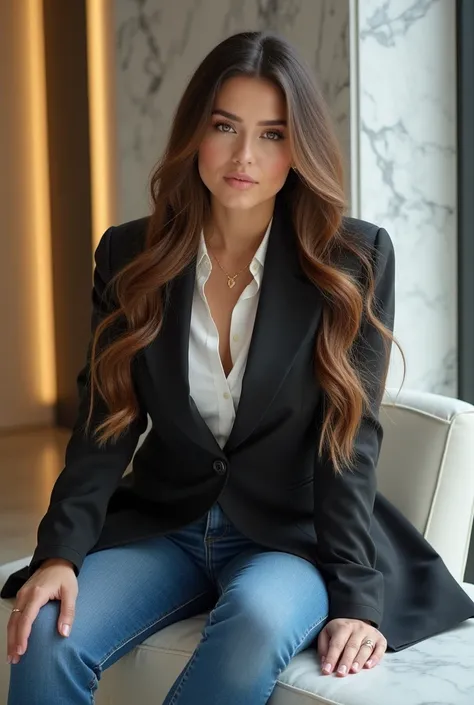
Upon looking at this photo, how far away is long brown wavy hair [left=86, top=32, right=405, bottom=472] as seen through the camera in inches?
70.6

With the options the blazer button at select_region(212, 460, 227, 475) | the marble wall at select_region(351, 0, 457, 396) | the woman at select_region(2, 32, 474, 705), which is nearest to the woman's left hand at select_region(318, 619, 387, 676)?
the woman at select_region(2, 32, 474, 705)

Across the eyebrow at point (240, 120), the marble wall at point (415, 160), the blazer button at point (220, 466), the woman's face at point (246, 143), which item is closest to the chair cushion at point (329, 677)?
the blazer button at point (220, 466)

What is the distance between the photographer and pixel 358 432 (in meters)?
1.83

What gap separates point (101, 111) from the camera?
4824 mm

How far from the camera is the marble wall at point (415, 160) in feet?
9.63

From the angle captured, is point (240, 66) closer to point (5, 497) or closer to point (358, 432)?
point (358, 432)

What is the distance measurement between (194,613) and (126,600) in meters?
0.18

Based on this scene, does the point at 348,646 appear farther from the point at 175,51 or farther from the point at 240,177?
the point at 175,51

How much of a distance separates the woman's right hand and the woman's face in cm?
70

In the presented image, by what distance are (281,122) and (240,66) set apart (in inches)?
4.7

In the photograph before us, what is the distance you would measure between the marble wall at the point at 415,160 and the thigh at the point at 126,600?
139 centimetres

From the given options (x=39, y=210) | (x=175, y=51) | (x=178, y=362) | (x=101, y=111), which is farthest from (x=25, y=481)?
(x=178, y=362)

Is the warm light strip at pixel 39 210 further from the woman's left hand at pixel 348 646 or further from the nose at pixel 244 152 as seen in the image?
the woman's left hand at pixel 348 646

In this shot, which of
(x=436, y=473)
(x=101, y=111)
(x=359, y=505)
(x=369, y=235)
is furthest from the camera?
(x=101, y=111)
